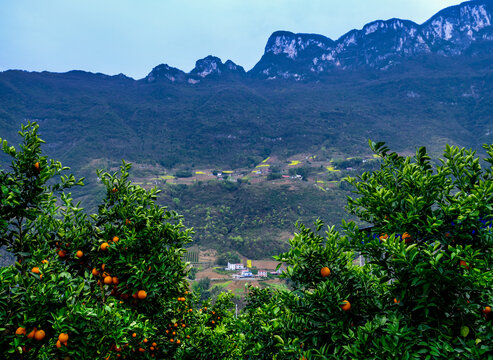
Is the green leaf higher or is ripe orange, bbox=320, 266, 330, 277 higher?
ripe orange, bbox=320, 266, 330, 277

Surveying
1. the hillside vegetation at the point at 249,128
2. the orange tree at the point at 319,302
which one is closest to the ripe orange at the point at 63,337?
the orange tree at the point at 319,302

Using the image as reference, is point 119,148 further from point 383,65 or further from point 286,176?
point 383,65

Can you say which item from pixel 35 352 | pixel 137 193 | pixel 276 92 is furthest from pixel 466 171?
pixel 276 92

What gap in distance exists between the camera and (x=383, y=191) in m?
3.36

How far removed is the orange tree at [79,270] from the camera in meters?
3.04

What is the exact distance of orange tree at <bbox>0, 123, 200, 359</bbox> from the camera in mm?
3035

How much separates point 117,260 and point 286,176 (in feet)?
335

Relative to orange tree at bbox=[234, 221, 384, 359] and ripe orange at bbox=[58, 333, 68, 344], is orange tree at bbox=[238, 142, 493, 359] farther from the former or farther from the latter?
ripe orange at bbox=[58, 333, 68, 344]

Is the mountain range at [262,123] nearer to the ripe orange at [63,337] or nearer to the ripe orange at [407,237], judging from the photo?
the ripe orange at [407,237]

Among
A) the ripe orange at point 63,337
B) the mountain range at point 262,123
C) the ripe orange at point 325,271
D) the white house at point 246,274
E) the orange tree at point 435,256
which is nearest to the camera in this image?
the orange tree at point 435,256

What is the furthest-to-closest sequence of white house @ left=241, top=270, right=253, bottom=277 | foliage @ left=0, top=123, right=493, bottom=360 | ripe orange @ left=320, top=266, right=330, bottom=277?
white house @ left=241, top=270, right=253, bottom=277 → ripe orange @ left=320, top=266, right=330, bottom=277 → foliage @ left=0, top=123, right=493, bottom=360

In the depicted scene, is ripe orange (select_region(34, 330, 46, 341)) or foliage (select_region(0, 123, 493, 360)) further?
ripe orange (select_region(34, 330, 46, 341))

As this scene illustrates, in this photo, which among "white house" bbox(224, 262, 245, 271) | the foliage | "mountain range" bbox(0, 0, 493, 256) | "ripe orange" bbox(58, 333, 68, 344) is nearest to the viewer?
the foliage

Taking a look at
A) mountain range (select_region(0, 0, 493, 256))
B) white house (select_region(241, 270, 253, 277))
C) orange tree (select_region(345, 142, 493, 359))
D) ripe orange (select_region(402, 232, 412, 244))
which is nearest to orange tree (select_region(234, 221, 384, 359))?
orange tree (select_region(345, 142, 493, 359))
